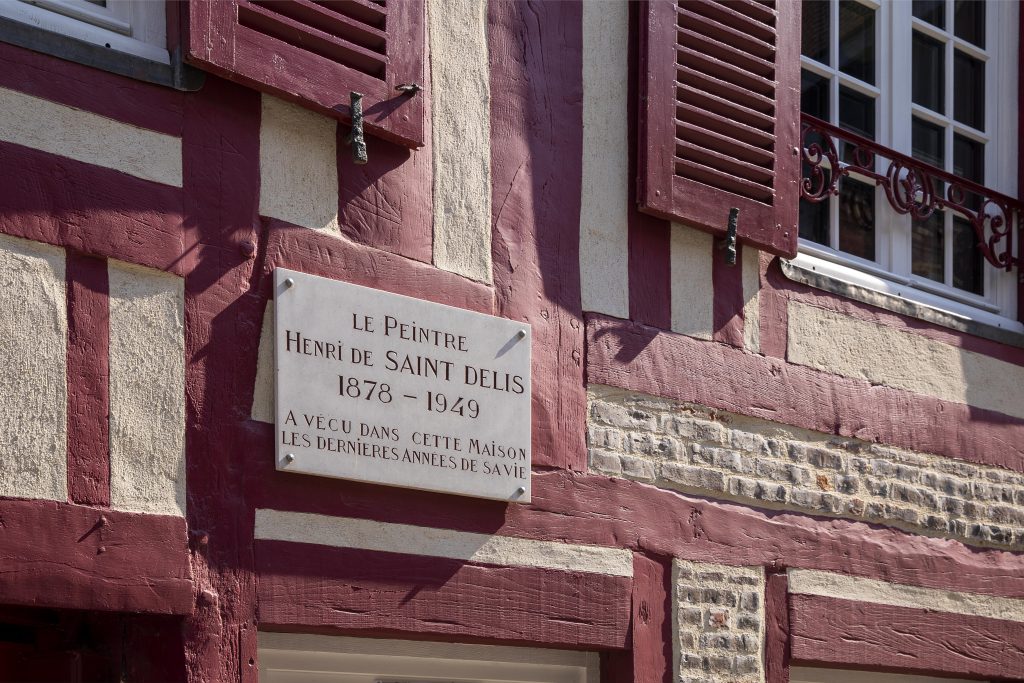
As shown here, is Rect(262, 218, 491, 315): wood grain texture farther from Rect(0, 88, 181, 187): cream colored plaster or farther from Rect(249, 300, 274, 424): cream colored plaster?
Rect(0, 88, 181, 187): cream colored plaster

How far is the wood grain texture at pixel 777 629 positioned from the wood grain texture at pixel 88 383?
8.59 feet

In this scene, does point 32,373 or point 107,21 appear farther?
point 107,21

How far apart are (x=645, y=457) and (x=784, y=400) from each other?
2.53 ft

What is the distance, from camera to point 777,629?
5.80m

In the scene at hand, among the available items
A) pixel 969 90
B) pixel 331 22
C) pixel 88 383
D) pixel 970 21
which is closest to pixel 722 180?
pixel 331 22

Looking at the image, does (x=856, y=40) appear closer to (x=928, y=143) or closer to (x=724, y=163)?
(x=928, y=143)

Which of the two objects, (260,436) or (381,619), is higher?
(260,436)

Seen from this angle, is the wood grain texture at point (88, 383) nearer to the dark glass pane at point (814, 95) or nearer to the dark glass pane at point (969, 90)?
the dark glass pane at point (814, 95)

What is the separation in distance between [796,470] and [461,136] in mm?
1842

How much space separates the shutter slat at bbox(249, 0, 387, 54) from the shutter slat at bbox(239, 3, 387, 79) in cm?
3

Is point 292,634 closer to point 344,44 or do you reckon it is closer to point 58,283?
point 58,283

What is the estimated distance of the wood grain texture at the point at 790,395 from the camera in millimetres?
5566

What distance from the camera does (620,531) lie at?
540cm

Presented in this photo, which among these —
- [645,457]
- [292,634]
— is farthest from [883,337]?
[292,634]
